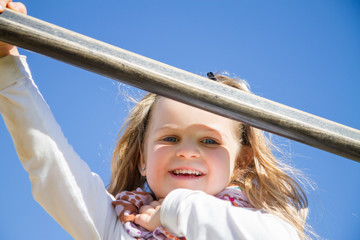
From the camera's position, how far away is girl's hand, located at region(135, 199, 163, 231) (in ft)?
4.57

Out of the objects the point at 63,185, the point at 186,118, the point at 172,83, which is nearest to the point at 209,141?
the point at 186,118

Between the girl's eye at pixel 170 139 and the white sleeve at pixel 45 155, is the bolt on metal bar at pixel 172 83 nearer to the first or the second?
the white sleeve at pixel 45 155

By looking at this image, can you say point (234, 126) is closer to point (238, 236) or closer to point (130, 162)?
point (130, 162)

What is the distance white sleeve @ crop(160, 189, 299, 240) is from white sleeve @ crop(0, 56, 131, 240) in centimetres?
26

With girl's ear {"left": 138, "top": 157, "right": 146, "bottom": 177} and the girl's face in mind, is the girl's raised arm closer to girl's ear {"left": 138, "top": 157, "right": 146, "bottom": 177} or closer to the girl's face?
the girl's face

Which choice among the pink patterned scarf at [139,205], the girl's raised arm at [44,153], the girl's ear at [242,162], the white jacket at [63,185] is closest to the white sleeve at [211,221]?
the white jacket at [63,185]

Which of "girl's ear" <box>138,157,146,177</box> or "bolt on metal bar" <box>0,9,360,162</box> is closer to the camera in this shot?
"bolt on metal bar" <box>0,9,360,162</box>

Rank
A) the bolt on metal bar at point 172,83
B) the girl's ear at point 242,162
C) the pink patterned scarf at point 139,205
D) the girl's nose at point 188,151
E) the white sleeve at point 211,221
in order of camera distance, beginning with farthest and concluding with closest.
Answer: the girl's ear at point 242,162
the girl's nose at point 188,151
the pink patterned scarf at point 139,205
the white sleeve at point 211,221
the bolt on metal bar at point 172,83

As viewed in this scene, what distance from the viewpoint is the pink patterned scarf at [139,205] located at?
136 centimetres

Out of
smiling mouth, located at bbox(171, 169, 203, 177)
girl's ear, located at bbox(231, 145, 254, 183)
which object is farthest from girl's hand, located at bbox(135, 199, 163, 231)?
girl's ear, located at bbox(231, 145, 254, 183)

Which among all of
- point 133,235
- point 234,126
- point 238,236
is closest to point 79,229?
point 133,235

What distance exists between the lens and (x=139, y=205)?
5.12 feet

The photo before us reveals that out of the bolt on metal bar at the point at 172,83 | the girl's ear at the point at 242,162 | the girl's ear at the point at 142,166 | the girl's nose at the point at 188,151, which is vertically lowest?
the bolt on metal bar at the point at 172,83

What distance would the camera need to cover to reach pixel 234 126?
1798 mm
